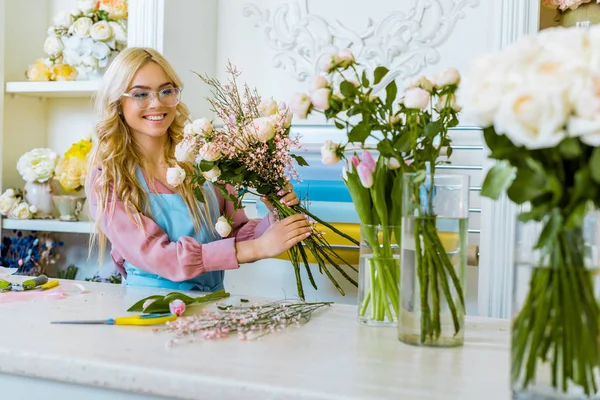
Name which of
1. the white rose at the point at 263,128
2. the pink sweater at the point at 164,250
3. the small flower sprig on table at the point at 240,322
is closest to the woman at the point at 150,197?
the pink sweater at the point at 164,250

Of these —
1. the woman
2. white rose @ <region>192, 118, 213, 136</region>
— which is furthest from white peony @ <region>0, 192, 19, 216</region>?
white rose @ <region>192, 118, 213, 136</region>

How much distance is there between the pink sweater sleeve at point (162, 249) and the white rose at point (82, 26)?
116 centimetres

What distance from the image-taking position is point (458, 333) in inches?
42.4

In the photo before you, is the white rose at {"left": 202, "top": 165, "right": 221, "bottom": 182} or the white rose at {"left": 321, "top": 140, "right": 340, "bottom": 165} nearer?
the white rose at {"left": 321, "top": 140, "right": 340, "bottom": 165}

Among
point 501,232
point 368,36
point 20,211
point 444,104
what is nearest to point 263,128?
point 444,104

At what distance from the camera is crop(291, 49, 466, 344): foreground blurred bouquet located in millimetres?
1051

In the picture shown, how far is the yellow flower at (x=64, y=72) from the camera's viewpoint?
3.02 m

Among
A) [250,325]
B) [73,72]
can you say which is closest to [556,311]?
[250,325]

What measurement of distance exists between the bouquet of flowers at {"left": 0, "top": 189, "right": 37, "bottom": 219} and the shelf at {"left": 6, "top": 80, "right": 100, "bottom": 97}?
0.44 m

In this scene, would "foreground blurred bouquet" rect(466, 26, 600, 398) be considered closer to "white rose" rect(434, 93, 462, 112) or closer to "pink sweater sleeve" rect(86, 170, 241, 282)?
"white rose" rect(434, 93, 462, 112)

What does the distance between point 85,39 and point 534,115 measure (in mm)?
2555

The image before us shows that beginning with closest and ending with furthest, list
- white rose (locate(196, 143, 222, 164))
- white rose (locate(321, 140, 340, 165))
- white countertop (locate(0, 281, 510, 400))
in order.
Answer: white countertop (locate(0, 281, 510, 400)) < white rose (locate(321, 140, 340, 165)) < white rose (locate(196, 143, 222, 164))

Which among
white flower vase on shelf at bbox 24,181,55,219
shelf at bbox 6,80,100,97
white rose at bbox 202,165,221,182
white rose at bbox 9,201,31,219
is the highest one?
shelf at bbox 6,80,100,97

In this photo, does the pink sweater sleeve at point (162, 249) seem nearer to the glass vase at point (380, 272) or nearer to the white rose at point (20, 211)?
the glass vase at point (380, 272)
